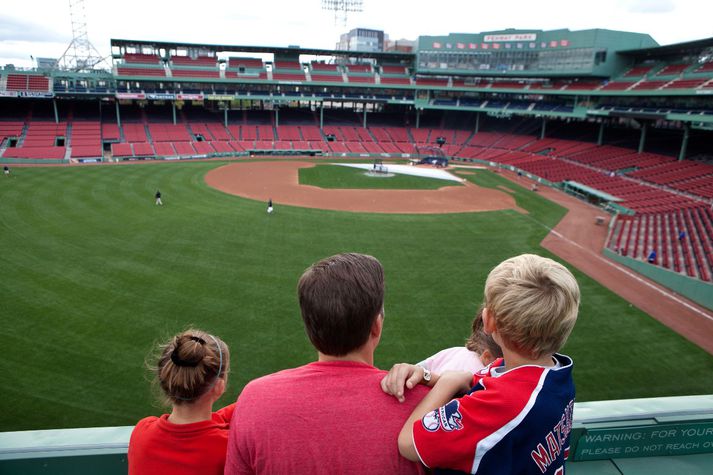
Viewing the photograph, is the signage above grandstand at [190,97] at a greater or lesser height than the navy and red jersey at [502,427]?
greater

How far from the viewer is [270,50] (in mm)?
65688

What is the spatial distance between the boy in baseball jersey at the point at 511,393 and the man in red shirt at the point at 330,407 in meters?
0.09

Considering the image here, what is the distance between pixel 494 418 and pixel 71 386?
39.4 ft

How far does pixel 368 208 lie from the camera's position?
98.7ft

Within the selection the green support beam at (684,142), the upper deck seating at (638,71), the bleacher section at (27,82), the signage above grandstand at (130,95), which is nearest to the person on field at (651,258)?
the green support beam at (684,142)

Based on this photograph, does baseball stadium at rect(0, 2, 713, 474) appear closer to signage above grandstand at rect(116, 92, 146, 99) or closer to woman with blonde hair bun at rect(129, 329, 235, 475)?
woman with blonde hair bun at rect(129, 329, 235, 475)

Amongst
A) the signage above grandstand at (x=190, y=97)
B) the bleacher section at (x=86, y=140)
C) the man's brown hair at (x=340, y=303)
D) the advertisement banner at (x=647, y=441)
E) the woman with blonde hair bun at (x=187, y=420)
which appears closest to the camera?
the man's brown hair at (x=340, y=303)

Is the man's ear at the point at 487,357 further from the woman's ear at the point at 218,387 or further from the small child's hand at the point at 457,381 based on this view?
the woman's ear at the point at 218,387

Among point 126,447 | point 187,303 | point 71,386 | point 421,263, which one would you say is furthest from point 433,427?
point 421,263

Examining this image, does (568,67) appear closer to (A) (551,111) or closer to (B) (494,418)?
(A) (551,111)

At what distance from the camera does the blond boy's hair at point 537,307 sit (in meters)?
2.20

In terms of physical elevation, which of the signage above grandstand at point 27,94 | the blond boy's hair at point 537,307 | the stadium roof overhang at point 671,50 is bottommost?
the blond boy's hair at point 537,307

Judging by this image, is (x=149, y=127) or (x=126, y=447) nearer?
(x=126, y=447)

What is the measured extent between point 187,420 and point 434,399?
1513mm
